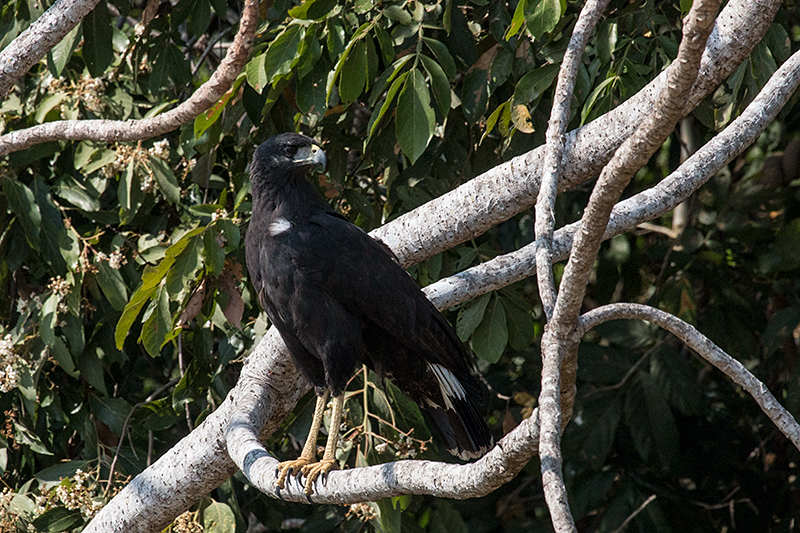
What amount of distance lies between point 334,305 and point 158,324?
2.47ft

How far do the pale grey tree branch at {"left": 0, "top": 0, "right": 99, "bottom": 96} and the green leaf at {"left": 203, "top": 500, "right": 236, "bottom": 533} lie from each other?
183 cm

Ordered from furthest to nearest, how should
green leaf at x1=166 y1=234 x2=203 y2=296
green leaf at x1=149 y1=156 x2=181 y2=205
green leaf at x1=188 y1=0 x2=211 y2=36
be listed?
green leaf at x1=188 y1=0 x2=211 y2=36, green leaf at x1=149 y1=156 x2=181 y2=205, green leaf at x1=166 y1=234 x2=203 y2=296

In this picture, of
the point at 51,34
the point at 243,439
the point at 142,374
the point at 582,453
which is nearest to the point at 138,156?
the point at 51,34

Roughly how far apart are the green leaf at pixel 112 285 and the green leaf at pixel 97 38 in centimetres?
85

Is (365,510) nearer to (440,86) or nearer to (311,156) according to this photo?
(311,156)

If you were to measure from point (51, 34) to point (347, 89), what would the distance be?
1.05 m

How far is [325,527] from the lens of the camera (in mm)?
4113

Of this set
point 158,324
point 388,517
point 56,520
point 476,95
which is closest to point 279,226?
point 158,324

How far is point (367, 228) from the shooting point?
3.88 m

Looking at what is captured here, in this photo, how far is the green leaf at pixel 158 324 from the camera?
3.34 m

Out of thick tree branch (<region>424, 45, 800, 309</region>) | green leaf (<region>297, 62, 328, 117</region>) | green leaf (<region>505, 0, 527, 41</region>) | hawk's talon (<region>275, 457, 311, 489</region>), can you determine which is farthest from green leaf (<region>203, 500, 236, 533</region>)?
green leaf (<region>505, 0, 527, 41</region>)

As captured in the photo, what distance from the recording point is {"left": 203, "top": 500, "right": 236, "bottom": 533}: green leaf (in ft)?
11.3

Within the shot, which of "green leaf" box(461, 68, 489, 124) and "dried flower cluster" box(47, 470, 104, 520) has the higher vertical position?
"green leaf" box(461, 68, 489, 124)

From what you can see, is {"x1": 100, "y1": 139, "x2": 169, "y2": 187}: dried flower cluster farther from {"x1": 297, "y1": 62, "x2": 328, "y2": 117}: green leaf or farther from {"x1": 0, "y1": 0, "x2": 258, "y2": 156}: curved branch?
{"x1": 297, "y1": 62, "x2": 328, "y2": 117}: green leaf
